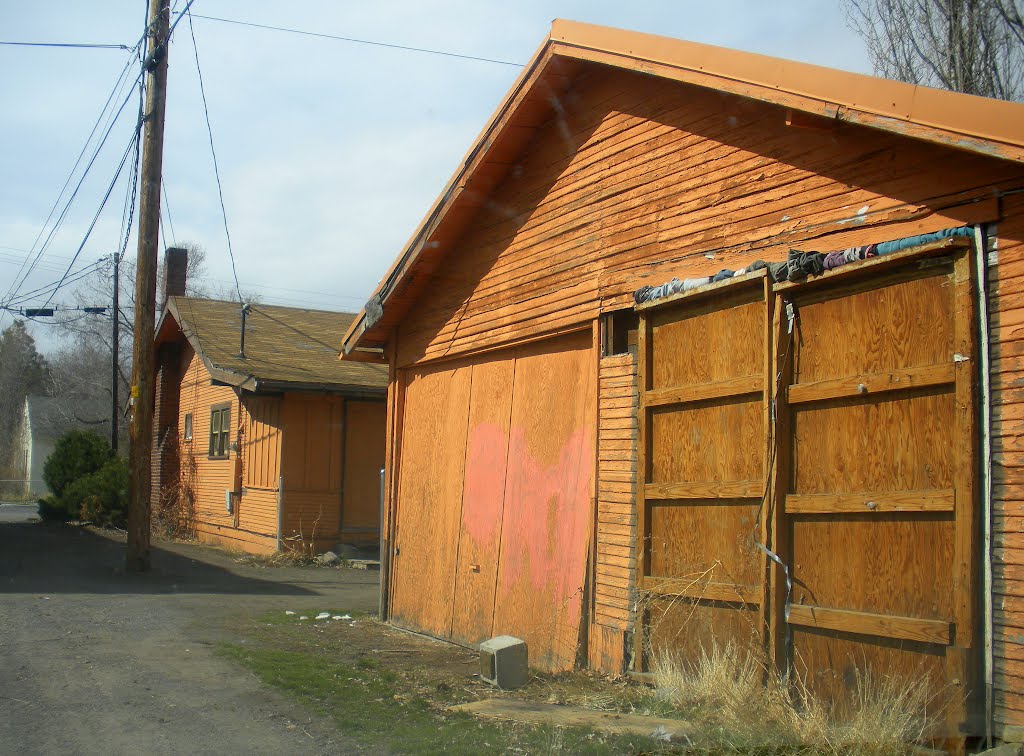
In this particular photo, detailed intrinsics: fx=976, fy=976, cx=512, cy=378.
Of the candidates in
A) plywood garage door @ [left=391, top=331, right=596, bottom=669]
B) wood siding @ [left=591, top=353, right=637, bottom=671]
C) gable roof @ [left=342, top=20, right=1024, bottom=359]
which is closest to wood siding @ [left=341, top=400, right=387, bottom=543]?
gable roof @ [left=342, top=20, right=1024, bottom=359]

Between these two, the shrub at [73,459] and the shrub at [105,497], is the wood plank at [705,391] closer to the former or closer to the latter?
the shrub at [105,497]

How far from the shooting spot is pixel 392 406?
11680 millimetres

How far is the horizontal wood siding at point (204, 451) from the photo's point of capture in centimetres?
2142

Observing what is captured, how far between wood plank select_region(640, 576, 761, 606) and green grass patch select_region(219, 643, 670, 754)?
4.43ft

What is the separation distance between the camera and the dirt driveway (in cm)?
601

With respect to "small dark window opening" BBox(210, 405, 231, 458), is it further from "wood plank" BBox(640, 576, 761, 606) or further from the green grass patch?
"wood plank" BBox(640, 576, 761, 606)

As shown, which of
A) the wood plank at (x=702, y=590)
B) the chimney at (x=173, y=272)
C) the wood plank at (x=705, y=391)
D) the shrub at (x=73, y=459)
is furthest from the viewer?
the chimney at (x=173, y=272)

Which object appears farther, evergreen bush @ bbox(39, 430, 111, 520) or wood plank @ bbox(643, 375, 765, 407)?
evergreen bush @ bbox(39, 430, 111, 520)

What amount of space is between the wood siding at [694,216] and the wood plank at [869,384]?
0.32 meters

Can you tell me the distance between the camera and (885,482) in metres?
5.53

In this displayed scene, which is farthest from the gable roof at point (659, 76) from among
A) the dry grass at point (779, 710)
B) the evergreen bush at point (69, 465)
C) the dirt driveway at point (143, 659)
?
the evergreen bush at point (69, 465)

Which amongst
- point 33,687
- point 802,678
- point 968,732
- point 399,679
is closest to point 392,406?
point 399,679

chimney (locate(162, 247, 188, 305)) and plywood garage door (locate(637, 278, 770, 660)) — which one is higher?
chimney (locate(162, 247, 188, 305))

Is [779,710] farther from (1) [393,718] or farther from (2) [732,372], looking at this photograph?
(1) [393,718]
